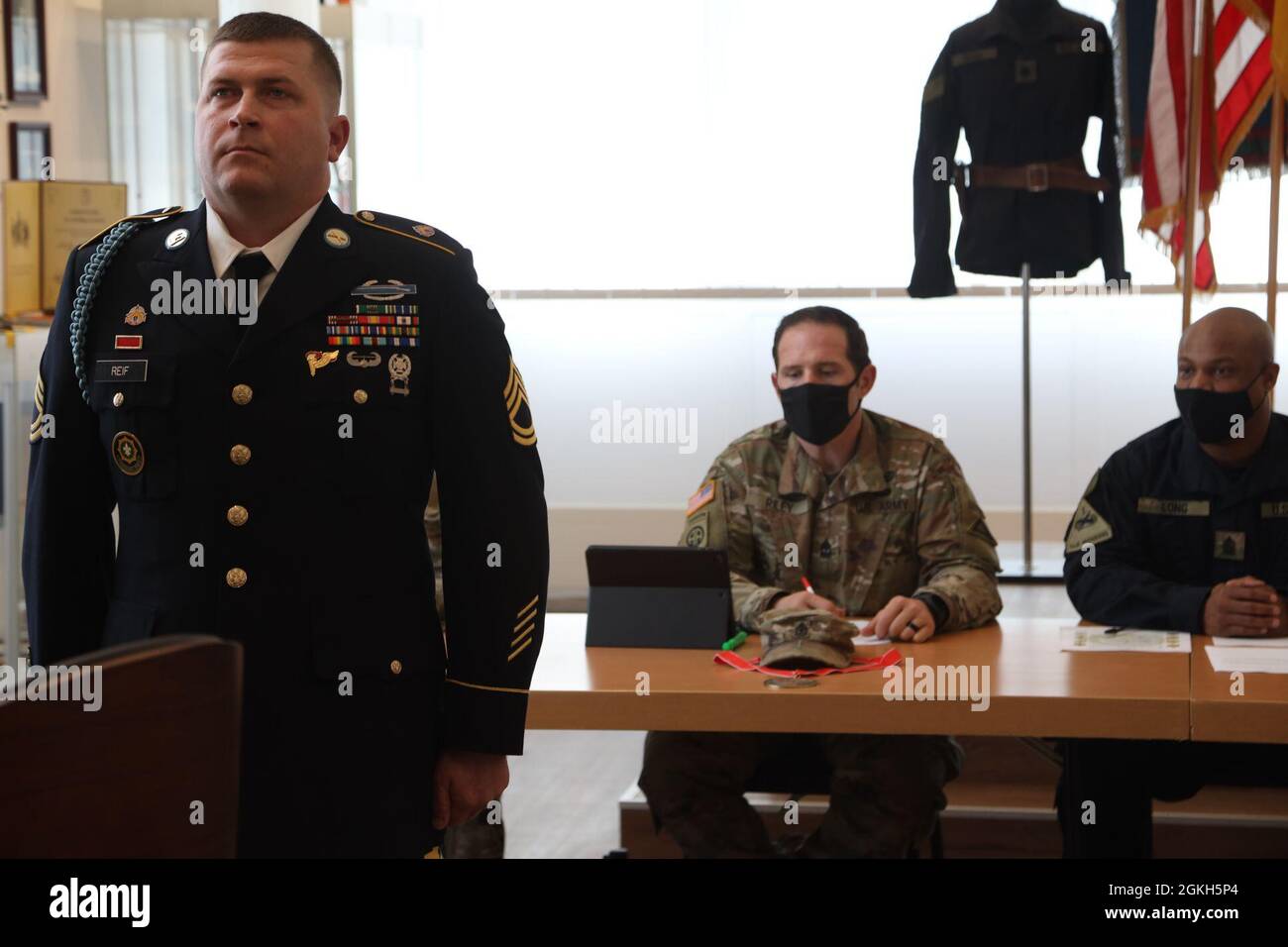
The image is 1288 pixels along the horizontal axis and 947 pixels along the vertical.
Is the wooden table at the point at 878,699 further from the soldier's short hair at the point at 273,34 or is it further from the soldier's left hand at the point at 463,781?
the soldier's short hair at the point at 273,34

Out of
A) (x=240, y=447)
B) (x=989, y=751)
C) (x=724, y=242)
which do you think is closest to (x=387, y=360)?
(x=240, y=447)

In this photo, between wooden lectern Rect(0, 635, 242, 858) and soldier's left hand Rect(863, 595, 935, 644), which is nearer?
wooden lectern Rect(0, 635, 242, 858)

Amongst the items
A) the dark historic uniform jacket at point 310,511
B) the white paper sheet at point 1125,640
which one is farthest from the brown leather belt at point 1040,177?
the dark historic uniform jacket at point 310,511

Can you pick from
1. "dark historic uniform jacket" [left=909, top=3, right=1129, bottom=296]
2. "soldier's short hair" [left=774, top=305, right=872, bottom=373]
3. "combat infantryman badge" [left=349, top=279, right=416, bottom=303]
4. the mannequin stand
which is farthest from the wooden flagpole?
"combat infantryman badge" [left=349, top=279, right=416, bottom=303]

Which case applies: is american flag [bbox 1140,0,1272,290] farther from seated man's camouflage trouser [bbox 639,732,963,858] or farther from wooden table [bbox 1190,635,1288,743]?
wooden table [bbox 1190,635,1288,743]

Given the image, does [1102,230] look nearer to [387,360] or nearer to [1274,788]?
[1274,788]

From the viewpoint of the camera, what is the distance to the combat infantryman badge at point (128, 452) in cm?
151

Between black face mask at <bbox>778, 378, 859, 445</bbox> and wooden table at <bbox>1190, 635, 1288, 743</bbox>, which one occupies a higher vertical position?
black face mask at <bbox>778, 378, 859, 445</bbox>

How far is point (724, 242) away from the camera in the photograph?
622 cm

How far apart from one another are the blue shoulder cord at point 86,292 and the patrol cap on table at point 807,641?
1.25 meters

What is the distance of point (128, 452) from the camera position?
1.52 meters

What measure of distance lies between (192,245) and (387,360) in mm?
251

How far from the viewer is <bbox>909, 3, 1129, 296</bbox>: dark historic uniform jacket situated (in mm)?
4680

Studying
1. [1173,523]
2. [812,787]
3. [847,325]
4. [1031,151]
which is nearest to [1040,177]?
[1031,151]
